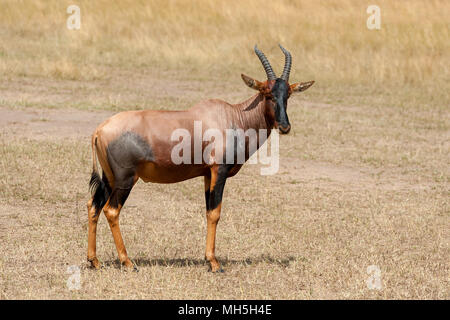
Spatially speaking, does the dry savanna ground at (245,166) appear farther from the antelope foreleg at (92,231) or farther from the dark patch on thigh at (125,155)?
the dark patch on thigh at (125,155)

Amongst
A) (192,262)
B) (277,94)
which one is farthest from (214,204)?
(277,94)

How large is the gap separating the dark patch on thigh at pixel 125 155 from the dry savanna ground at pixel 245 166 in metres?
0.98

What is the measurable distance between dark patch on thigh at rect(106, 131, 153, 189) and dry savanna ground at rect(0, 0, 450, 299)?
984 mm

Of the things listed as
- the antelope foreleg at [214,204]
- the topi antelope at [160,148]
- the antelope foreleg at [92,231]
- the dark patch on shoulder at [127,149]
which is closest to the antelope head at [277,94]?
the topi antelope at [160,148]

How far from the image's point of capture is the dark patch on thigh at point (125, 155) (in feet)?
26.6

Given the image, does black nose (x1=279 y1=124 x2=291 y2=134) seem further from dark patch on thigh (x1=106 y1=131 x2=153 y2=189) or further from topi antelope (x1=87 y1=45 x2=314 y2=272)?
dark patch on thigh (x1=106 y1=131 x2=153 y2=189)

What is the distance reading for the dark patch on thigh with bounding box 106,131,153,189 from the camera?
811 centimetres

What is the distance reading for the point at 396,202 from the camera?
1219 cm

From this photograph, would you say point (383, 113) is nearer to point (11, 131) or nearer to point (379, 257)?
point (11, 131)

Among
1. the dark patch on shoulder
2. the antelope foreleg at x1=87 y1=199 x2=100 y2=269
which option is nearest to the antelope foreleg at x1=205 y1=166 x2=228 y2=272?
the dark patch on shoulder

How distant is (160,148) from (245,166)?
20.2 feet

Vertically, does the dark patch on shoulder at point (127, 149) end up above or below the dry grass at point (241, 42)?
below

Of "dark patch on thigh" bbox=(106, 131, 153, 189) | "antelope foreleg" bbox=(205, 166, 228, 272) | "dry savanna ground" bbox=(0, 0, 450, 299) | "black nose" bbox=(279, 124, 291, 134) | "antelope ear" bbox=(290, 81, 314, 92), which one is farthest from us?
"antelope ear" bbox=(290, 81, 314, 92)

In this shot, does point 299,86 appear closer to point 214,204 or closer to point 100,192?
point 214,204
